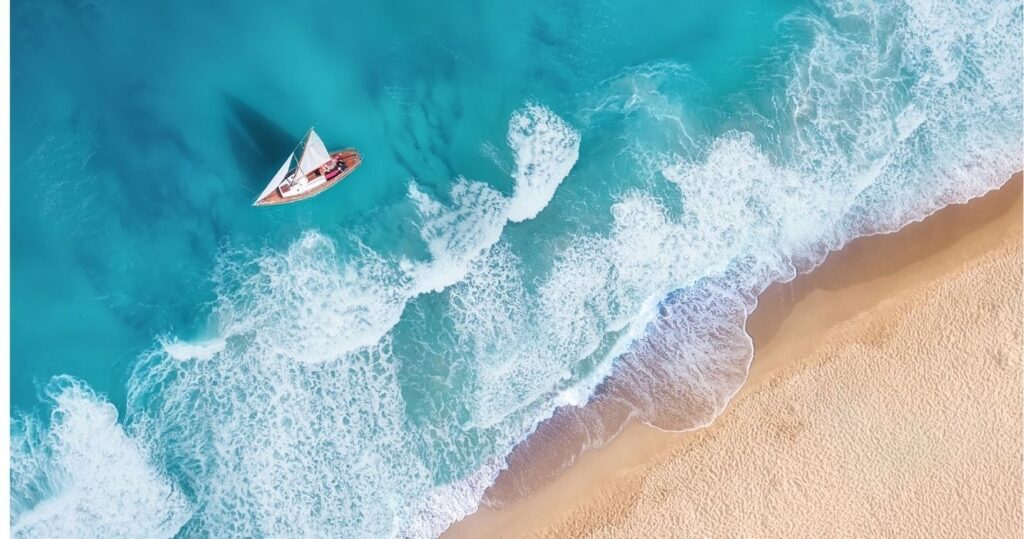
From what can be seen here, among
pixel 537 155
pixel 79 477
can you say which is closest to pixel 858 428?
pixel 537 155

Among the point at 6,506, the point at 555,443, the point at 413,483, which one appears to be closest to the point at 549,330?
the point at 555,443

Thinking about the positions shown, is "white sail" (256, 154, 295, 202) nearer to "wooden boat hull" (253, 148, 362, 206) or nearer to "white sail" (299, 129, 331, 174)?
"wooden boat hull" (253, 148, 362, 206)

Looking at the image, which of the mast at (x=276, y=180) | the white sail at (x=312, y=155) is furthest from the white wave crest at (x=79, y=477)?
the white sail at (x=312, y=155)

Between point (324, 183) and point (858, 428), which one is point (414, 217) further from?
point (858, 428)

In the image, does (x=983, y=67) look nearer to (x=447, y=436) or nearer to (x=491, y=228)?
(x=491, y=228)

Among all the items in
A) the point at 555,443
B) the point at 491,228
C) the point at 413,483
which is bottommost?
the point at 555,443

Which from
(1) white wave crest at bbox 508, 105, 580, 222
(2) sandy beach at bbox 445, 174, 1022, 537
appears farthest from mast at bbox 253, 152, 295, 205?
(2) sandy beach at bbox 445, 174, 1022, 537
